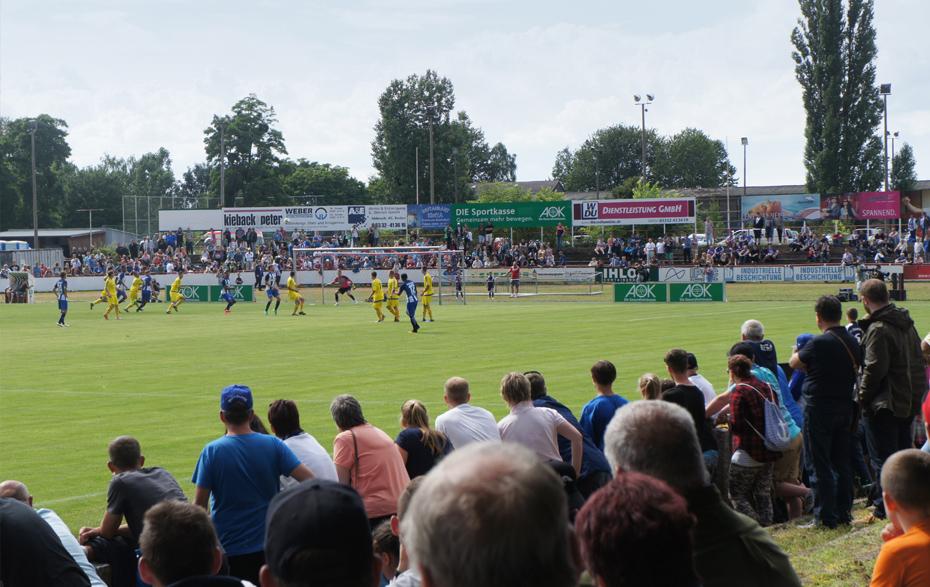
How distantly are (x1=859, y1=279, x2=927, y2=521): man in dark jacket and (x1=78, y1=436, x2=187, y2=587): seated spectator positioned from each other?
18.7ft

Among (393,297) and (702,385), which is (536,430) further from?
(393,297)

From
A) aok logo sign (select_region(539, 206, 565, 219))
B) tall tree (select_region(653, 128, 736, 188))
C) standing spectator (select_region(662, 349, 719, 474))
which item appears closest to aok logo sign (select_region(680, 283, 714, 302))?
aok logo sign (select_region(539, 206, 565, 219))

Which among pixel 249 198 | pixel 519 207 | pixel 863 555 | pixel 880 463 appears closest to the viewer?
pixel 863 555

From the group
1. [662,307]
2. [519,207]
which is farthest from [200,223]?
[662,307]

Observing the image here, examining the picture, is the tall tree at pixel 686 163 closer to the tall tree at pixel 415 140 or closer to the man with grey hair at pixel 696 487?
the tall tree at pixel 415 140

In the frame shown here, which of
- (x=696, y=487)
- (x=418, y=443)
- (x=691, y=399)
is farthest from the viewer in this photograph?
(x=691, y=399)

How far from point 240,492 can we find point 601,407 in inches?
125

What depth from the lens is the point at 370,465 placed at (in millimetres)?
6164

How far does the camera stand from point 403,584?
3291 millimetres

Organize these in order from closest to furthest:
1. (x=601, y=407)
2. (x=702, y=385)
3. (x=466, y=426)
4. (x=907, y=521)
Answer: (x=907, y=521)
(x=466, y=426)
(x=601, y=407)
(x=702, y=385)

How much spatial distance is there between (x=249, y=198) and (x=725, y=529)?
325 ft

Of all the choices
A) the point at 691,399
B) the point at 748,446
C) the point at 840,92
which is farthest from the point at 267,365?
the point at 840,92

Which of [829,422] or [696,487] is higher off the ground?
[696,487]

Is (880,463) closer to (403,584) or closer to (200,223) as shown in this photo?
(403,584)
